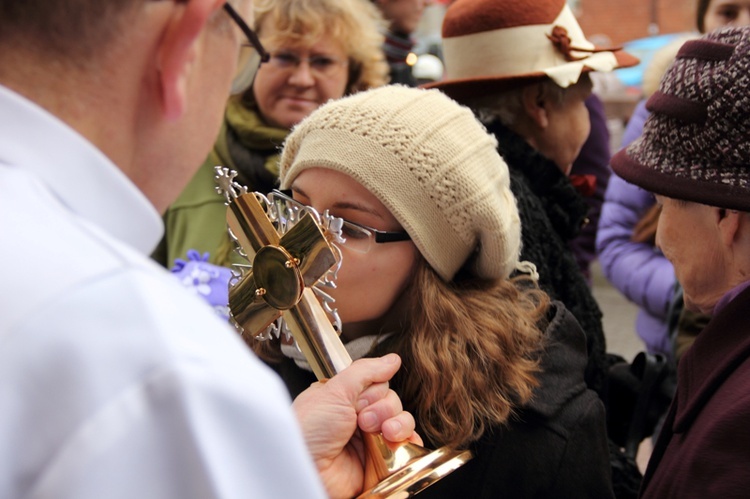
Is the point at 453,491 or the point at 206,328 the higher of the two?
the point at 206,328

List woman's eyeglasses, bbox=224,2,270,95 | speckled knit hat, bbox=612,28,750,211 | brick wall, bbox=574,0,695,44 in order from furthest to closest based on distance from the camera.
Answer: brick wall, bbox=574,0,695,44, speckled knit hat, bbox=612,28,750,211, woman's eyeglasses, bbox=224,2,270,95

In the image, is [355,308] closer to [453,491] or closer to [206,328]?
[453,491]

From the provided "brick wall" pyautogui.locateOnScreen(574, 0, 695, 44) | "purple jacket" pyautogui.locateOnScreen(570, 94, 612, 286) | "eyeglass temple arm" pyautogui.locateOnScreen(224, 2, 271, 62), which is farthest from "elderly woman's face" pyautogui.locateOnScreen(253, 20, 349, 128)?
"brick wall" pyautogui.locateOnScreen(574, 0, 695, 44)

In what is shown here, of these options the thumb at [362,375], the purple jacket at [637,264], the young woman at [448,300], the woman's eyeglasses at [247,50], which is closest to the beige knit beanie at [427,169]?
the young woman at [448,300]

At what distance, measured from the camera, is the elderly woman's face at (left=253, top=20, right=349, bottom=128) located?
305 centimetres

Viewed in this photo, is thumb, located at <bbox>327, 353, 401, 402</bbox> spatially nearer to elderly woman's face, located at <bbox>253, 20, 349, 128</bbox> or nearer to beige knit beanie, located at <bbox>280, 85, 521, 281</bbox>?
beige knit beanie, located at <bbox>280, 85, 521, 281</bbox>

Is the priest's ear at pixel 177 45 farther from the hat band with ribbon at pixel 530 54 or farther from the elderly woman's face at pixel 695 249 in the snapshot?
the hat band with ribbon at pixel 530 54

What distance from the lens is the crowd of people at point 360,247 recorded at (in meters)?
0.66

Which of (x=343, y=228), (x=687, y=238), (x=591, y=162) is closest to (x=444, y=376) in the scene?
(x=343, y=228)

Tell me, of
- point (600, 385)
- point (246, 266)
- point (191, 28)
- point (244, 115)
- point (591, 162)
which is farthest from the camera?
point (591, 162)

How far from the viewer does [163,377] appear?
2.14ft

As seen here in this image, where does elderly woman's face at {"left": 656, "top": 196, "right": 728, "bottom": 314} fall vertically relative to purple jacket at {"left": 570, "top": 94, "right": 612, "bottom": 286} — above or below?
above

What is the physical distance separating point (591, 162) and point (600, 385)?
1.67 m

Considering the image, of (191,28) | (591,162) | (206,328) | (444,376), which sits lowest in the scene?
(591,162)
